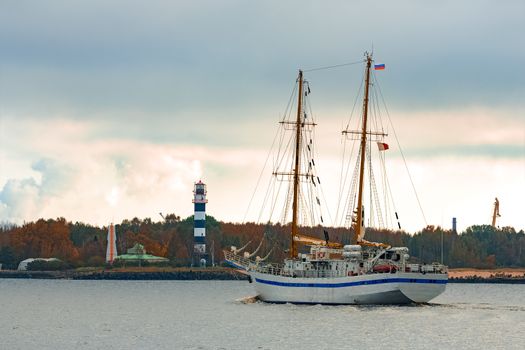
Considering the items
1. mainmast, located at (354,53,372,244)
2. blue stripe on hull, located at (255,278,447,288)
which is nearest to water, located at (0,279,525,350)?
blue stripe on hull, located at (255,278,447,288)

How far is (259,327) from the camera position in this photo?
102 m

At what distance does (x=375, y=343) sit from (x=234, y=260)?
4773 centimetres

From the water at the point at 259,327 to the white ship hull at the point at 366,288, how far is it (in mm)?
1166

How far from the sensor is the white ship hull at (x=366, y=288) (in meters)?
113

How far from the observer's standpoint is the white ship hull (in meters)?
113

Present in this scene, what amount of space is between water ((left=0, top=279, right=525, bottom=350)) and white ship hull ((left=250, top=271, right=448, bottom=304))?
3.82ft

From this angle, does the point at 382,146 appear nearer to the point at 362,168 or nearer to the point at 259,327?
the point at 362,168

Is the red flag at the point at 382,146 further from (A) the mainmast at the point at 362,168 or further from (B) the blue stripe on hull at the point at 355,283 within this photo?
(B) the blue stripe on hull at the point at 355,283

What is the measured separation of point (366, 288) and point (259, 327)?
16.4 metres

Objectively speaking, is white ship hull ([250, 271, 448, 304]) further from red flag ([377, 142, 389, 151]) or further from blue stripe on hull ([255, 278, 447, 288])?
red flag ([377, 142, 389, 151])

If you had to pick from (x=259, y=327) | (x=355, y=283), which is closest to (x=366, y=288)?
(x=355, y=283)

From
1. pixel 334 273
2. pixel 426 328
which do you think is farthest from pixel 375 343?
pixel 334 273

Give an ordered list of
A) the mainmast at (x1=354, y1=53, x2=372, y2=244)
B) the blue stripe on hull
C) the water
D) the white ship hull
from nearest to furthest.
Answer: the water < the blue stripe on hull < the white ship hull < the mainmast at (x1=354, y1=53, x2=372, y2=244)

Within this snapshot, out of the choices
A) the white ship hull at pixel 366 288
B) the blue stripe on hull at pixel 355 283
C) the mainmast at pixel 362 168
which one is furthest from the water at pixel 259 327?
the mainmast at pixel 362 168
